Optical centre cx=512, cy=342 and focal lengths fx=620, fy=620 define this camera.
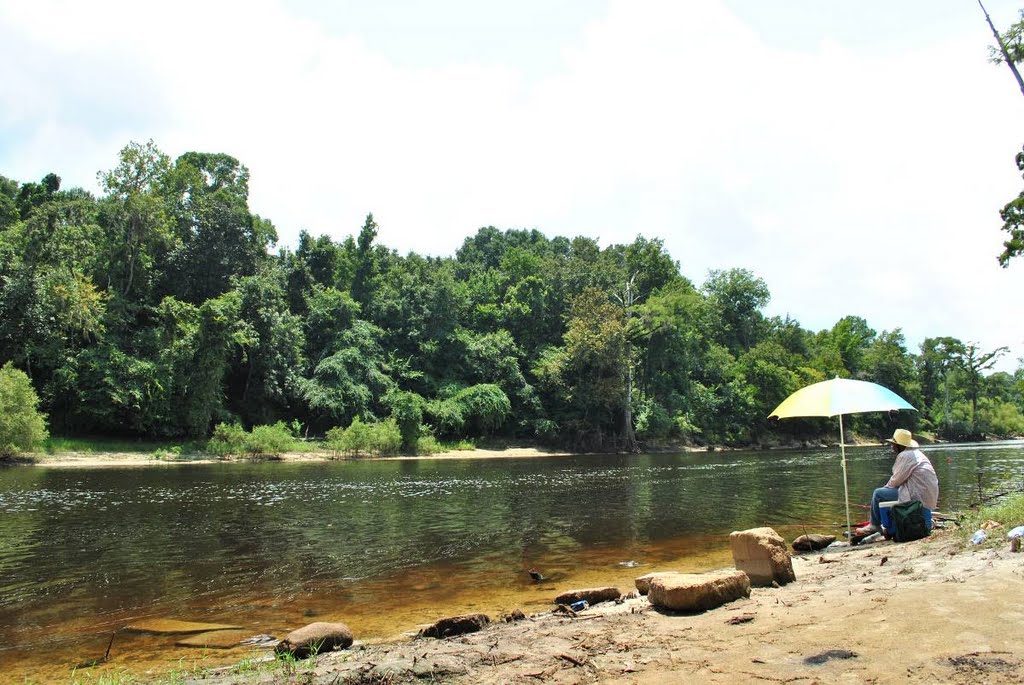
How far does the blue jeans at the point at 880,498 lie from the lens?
38.0ft

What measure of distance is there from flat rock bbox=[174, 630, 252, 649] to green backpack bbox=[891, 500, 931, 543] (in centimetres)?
1056

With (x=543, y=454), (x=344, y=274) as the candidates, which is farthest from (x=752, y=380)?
(x=344, y=274)

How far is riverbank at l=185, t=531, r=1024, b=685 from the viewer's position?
4652 millimetres

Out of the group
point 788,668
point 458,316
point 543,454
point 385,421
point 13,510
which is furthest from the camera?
point 458,316

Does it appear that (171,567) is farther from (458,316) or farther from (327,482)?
(458,316)

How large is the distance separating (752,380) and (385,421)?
4442cm

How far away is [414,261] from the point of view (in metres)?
68.5

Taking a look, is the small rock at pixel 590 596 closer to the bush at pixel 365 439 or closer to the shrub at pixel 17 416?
the shrub at pixel 17 416

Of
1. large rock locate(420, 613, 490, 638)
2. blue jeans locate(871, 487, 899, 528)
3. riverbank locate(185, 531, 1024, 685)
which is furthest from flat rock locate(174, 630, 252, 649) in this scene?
blue jeans locate(871, 487, 899, 528)

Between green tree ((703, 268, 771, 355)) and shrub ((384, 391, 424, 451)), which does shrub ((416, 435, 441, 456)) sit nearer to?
shrub ((384, 391, 424, 451))

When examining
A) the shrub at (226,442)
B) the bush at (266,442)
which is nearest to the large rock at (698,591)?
the bush at (266,442)

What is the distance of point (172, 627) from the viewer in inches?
327

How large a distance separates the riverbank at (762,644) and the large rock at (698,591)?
0.15 meters

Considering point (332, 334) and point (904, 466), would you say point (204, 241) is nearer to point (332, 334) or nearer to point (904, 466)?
point (332, 334)
